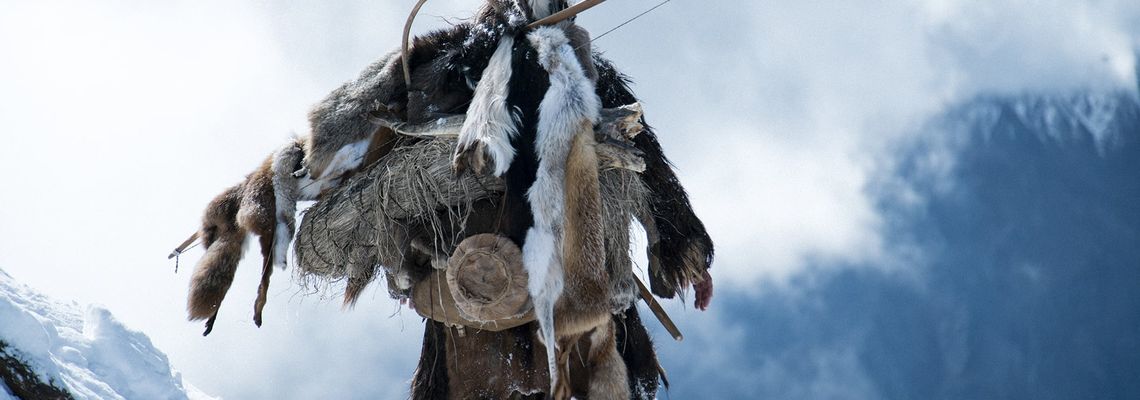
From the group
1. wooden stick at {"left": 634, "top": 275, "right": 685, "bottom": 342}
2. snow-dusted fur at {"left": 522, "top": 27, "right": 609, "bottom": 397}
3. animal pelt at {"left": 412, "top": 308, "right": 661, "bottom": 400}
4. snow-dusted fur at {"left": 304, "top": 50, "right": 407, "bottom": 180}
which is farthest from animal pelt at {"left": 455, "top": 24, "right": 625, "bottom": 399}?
wooden stick at {"left": 634, "top": 275, "right": 685, "bottom": 342}

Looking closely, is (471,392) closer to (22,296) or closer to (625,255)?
(625,255)

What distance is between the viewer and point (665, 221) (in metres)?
3.42

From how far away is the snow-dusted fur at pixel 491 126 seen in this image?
8.80ft

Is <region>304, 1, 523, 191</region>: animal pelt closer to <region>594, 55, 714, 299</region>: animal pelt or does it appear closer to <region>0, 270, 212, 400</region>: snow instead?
<region>594, 55, 714, 299</region>: animal pelt

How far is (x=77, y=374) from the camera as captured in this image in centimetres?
382

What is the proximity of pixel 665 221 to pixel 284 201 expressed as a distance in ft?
4.49

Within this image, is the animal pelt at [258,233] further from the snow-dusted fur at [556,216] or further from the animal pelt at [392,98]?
the snow-dusted fur at [556,216]

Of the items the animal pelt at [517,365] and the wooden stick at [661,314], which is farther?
the wooden stick at [661,314]

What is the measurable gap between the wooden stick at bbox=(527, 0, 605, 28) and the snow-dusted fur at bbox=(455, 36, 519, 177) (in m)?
0.21

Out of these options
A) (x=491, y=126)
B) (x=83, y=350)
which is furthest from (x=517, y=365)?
(x=83, y=350)

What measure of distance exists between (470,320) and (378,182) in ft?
1.81

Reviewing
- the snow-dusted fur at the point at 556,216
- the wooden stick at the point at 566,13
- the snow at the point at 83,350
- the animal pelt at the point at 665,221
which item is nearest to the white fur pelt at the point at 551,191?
the snow-dusted fur at the point at 556,216

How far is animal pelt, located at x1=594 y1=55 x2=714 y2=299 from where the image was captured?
11.1ft

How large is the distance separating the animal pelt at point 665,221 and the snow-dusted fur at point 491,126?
593 mm
